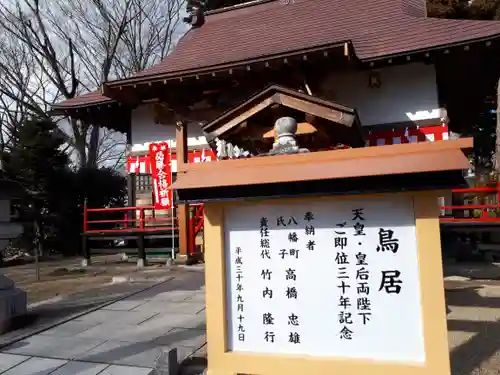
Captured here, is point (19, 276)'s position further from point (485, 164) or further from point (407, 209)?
point (485, 164)

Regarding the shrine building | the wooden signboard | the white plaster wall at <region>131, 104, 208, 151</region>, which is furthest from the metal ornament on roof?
the white plaster wall at <region>131, 104, 208, 151</region>

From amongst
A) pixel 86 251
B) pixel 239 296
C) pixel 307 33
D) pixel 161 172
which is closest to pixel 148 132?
pixel 161 172

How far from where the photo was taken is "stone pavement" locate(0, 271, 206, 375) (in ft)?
13.5

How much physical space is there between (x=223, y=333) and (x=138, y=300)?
395 centimetres

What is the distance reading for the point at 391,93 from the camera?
351 inches

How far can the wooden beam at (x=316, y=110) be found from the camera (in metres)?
3.87

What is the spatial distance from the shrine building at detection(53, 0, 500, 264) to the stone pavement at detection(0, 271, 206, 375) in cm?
238

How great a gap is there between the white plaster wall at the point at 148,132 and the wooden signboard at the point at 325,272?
25.3 ft

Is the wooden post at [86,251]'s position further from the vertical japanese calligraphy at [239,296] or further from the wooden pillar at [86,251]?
the vertical japanese calligraphy at [239,296]

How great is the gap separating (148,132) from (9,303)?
252 inches

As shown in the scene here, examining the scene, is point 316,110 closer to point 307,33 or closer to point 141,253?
point 307,33

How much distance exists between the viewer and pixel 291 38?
9891 mm

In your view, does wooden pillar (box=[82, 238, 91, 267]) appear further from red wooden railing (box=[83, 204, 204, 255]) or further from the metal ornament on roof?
the metal ornament on roof

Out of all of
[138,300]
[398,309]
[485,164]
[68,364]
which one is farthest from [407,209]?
[485,164]
